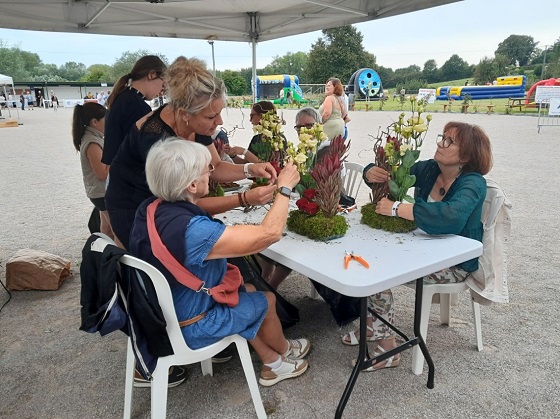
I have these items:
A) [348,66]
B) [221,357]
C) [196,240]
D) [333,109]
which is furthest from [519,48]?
[196,240]

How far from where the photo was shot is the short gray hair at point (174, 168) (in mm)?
1558

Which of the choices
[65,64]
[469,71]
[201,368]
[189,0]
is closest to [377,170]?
[201,368]

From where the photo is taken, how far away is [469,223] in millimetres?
2184

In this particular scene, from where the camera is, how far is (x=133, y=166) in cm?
202

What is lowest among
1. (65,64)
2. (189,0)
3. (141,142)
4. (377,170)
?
(377,170)

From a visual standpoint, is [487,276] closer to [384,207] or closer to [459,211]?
[459,211]

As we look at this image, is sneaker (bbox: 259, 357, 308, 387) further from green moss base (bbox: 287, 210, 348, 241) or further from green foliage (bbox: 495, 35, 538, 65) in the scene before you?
green foliage (bbox: 495, 35, 538, 65)

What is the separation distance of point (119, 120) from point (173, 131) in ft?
2.67

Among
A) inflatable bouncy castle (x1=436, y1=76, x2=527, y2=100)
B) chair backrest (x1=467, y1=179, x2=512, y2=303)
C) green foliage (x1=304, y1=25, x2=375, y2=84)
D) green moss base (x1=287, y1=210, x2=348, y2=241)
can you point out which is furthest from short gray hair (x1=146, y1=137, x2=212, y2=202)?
green foliage (x1=304, y1=25, x2=375, y2=84)

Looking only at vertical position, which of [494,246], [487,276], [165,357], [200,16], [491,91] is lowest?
[165,357]

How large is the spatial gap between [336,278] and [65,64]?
10800 cm

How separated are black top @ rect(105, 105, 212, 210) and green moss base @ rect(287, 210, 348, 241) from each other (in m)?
0.77

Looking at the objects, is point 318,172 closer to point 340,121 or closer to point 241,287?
point 241,287

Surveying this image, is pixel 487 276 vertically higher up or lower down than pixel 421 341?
higher up
